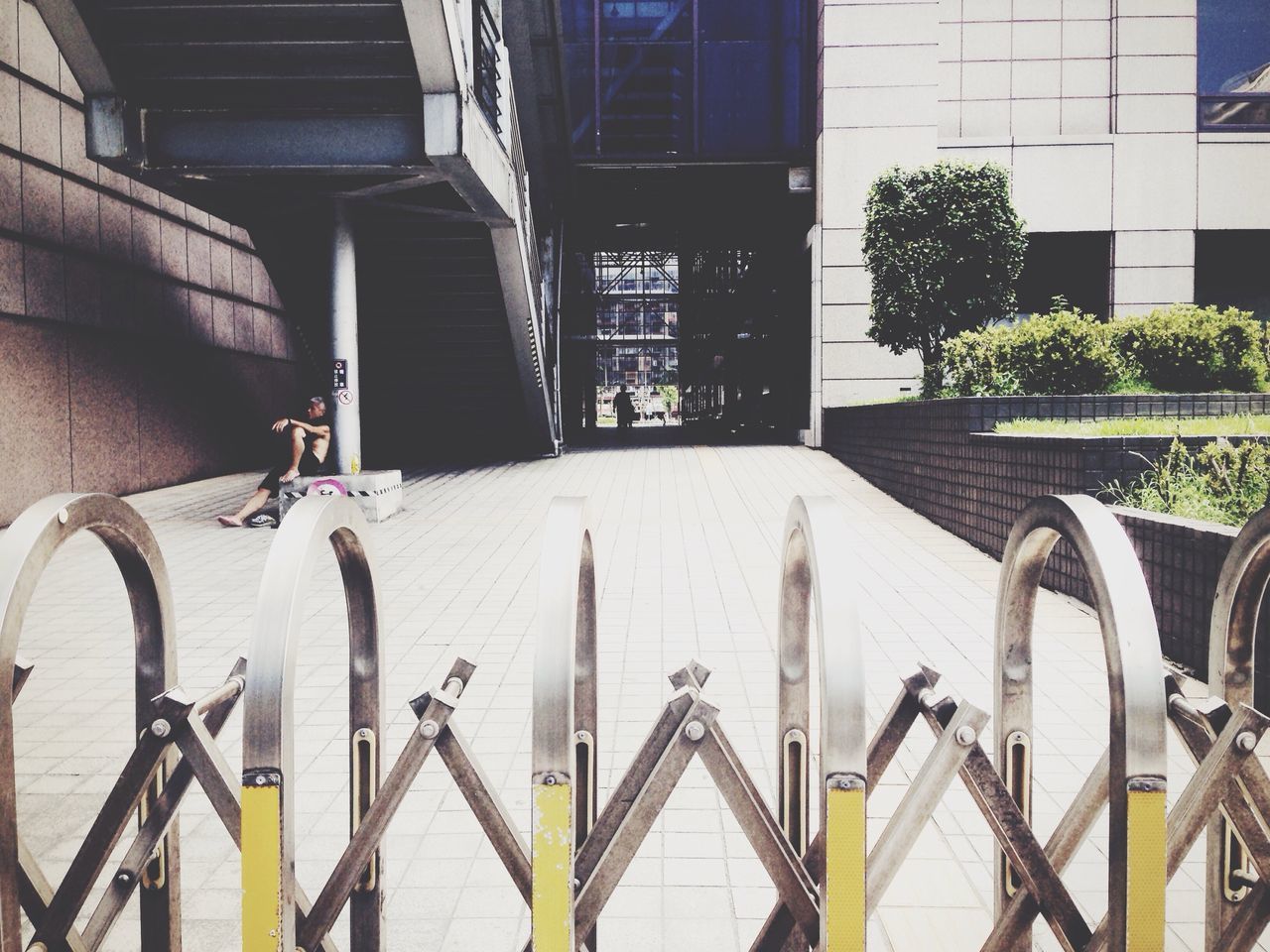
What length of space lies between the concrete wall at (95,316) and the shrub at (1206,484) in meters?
11.0

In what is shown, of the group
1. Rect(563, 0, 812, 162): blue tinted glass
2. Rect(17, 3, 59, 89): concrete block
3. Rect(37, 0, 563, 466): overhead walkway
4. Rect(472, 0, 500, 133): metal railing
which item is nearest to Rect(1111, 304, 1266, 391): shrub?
Rect(37, 0, 563, 466): overhead walkway

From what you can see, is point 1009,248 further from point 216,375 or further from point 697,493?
point 216,375

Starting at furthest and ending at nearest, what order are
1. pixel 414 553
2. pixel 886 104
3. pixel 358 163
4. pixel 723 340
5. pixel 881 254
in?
pixel 723 340, pixel 886 104, pixel 881 254, pixel 358 163, pixel 414 553

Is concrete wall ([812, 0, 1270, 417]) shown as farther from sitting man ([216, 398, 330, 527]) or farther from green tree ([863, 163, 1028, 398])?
sitting man ([216, 398, 330, 527])

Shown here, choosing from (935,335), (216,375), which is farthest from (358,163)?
(935,335)

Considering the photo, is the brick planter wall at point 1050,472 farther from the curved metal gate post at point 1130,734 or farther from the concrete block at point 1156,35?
the concrete block at point 1156,35

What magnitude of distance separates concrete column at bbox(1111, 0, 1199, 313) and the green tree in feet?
16.9

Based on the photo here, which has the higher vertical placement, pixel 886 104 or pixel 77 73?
pixel 886 104

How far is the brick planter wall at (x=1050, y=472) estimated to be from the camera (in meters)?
5.11

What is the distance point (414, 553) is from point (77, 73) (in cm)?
584

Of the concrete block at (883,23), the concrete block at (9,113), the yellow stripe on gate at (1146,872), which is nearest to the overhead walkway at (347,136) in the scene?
the concrete block at (9,113)

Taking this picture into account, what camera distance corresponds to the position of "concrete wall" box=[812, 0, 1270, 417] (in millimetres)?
16562

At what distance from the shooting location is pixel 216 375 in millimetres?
15320

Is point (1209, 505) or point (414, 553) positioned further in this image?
point (414, 553)
